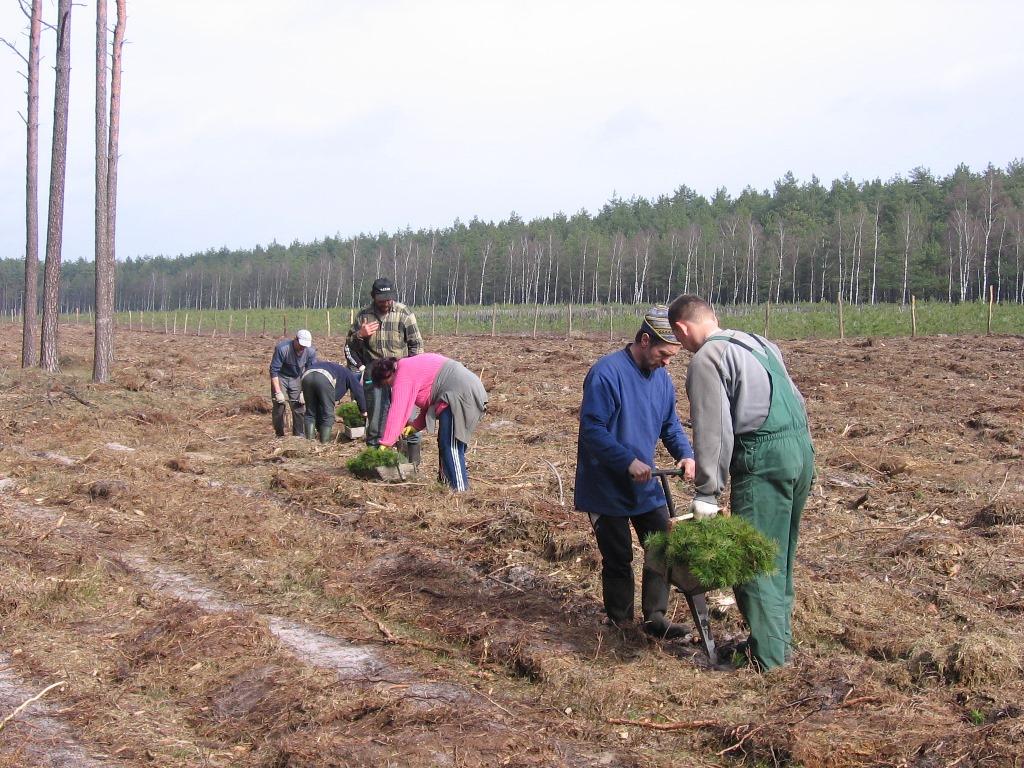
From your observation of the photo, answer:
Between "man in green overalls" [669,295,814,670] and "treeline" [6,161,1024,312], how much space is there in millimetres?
43165

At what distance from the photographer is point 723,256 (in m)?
79.9

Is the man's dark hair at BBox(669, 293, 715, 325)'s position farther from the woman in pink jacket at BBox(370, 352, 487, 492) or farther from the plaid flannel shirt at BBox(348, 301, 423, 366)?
the plaid flannel shirt at BBox(348, 301, 423, 366)

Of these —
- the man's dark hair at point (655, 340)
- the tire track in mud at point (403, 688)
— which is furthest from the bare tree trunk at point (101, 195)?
the man's dark hair at point (655, 340)

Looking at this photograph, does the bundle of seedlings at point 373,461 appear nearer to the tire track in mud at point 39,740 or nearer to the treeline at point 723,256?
the tire track in mud at point 39,740

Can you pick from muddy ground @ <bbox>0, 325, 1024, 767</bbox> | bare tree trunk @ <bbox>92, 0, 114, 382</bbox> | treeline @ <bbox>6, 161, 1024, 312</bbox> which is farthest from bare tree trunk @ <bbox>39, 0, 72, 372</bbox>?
treeline @ <bbox>6, 161, 1024, 312</bbox>

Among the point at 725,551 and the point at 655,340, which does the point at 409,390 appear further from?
the point at 725,551

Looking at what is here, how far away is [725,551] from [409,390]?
4.12m

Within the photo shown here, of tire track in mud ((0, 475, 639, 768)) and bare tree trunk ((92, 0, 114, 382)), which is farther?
bare tree trunk ((92, 0, 114, 382))

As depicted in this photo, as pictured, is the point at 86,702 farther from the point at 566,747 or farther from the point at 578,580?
the point at 578,580

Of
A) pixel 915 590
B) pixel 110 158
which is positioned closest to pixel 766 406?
pixel 915 590

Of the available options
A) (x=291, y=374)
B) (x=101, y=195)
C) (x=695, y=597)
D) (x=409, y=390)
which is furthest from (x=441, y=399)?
(x=101, y=195)

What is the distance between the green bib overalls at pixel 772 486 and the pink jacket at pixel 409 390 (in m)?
3.74

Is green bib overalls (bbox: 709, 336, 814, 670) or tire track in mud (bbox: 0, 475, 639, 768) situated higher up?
green bib overalls (bbox: 709, 336, 814, 670)

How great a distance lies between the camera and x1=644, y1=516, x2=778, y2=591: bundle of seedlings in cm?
438
